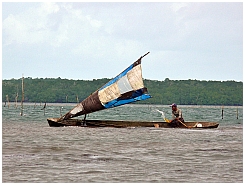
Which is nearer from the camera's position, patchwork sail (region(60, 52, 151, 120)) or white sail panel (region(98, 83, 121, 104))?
patchwork sail (region(60, 52, 151, 120))

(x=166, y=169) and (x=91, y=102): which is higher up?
(x=91, y=102)

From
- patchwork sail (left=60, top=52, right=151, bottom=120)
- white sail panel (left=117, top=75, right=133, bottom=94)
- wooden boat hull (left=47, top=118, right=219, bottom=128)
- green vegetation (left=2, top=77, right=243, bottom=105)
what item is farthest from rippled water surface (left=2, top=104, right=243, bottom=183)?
green vegetation (left=2, top=77, right=243, bottom=105)

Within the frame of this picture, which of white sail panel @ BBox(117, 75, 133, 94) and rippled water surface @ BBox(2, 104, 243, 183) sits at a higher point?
white sail panel @ BBox(117, 75, 133, 94)

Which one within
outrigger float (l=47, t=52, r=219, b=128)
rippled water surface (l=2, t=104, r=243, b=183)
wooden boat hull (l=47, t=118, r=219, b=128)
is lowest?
rippled water surface (l=2, t=104, r=243, b=183)

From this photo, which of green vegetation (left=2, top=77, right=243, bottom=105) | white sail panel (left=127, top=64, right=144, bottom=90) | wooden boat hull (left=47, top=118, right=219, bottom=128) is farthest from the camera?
green vegetation (left=2, top=77, right=243, bottom=105)

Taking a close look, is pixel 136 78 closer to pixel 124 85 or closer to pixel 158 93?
pixel 124 85

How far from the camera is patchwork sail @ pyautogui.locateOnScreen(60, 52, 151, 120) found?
3281 centimetres

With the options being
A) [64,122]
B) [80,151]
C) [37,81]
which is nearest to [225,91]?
[37,81]

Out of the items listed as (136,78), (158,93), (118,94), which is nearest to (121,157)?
(136,78)

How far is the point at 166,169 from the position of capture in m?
17.5

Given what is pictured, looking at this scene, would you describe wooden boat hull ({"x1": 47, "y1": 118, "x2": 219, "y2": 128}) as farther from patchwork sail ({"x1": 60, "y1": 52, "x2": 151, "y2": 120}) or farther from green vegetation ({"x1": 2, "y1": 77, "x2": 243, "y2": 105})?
green vegetation ({"x1": 2, "y1": 77, "x2": 243, "y2": 105})

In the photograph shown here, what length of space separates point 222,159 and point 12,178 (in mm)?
7616

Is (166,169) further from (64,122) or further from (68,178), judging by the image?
(64,122)

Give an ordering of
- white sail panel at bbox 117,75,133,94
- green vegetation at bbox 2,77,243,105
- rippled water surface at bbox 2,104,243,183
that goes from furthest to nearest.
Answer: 1. green vegetation at bbox 2,77,243,105
2. white sail panel at bbox 117,75,133,94
3. rippled water surface at bbox 2,104,243,183
